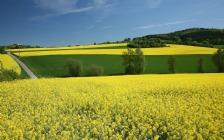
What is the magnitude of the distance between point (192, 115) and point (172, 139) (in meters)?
2.37

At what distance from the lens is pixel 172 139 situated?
9.72 metres

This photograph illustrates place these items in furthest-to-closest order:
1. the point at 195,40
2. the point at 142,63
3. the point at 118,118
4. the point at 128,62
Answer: the point at 195,40, the point at 128,62, the point at 142,63, the point at 118,118

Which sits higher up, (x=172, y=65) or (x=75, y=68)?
(x=75, y=68)

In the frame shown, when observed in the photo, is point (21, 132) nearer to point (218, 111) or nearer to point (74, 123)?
point (74, 123)

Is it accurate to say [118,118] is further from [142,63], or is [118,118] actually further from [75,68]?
[142,63]

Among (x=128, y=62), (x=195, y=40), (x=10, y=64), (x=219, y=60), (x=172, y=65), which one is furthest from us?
(x=195, y=40)

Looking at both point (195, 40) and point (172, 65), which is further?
point (195, 40)

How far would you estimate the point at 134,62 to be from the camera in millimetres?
57500

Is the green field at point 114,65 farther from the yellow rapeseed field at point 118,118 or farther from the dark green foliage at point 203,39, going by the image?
the yellow rapeseed field at point 118,118

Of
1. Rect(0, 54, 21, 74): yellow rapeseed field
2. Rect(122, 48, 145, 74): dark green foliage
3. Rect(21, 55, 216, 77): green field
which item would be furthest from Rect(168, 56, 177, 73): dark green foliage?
Rect(0, 54, 21, 74): yellow rapeseed field

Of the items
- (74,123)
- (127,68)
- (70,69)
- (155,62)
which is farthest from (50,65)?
(74,123)

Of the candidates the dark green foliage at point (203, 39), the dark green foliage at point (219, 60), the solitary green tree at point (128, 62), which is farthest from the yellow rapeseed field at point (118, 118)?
the dark green foliage at point (203, 39)

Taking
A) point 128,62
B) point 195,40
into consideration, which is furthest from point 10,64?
point 195,40

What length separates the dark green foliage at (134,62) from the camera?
56.6 metres
